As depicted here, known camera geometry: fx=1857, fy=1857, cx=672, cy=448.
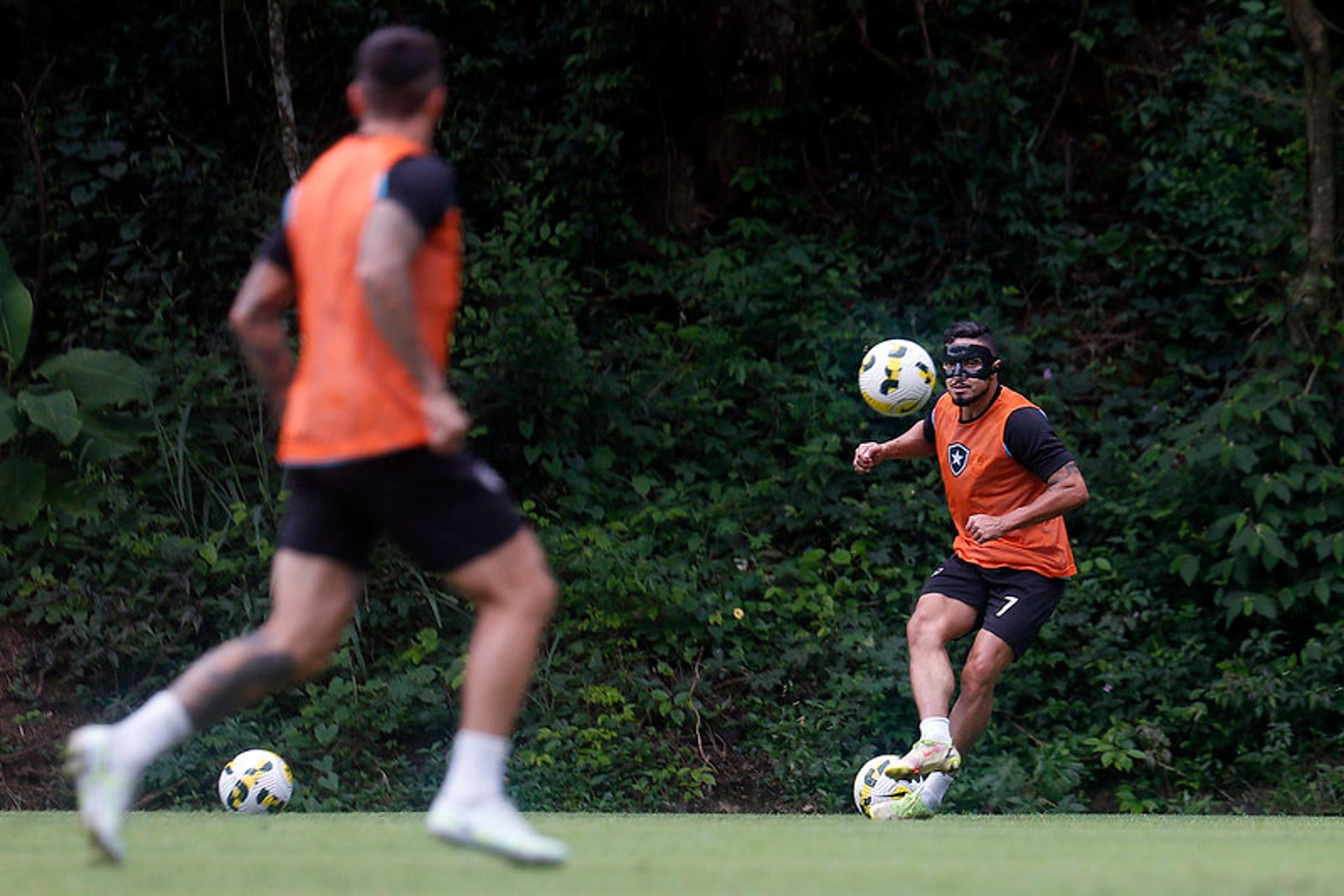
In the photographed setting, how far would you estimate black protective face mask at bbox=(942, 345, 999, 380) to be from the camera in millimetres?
8766

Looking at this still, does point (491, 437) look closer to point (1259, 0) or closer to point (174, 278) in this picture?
point (174, 278)

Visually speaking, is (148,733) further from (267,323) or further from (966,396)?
(966,396)

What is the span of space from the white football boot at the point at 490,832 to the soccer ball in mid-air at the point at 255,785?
4.81 metres

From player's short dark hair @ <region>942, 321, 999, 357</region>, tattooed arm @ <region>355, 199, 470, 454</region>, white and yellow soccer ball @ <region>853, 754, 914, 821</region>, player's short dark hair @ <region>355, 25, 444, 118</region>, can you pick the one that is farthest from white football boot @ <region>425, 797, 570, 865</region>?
player's short dark hair @ <region>942, 321, 999, 357</region>

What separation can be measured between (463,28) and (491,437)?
3989mm

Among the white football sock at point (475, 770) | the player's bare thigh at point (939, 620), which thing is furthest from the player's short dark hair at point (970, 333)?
the white football sock at point (475, 770)

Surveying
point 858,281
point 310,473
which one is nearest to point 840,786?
point 858,281

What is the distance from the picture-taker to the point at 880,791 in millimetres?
8688

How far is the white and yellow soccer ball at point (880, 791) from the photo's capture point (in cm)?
859

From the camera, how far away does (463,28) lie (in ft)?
49.7

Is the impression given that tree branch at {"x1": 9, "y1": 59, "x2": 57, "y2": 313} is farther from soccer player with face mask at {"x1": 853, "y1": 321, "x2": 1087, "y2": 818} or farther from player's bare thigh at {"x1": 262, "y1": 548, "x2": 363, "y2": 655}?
player's bare thigh at {"x1": 262, "y1": 548, "x2": 363, "y2": 655}

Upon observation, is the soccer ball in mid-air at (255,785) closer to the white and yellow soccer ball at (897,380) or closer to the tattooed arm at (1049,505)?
the white and yellow soccer ball at (897,380)

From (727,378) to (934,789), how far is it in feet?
17.8

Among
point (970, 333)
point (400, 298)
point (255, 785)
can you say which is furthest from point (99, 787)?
point (970, 333)
